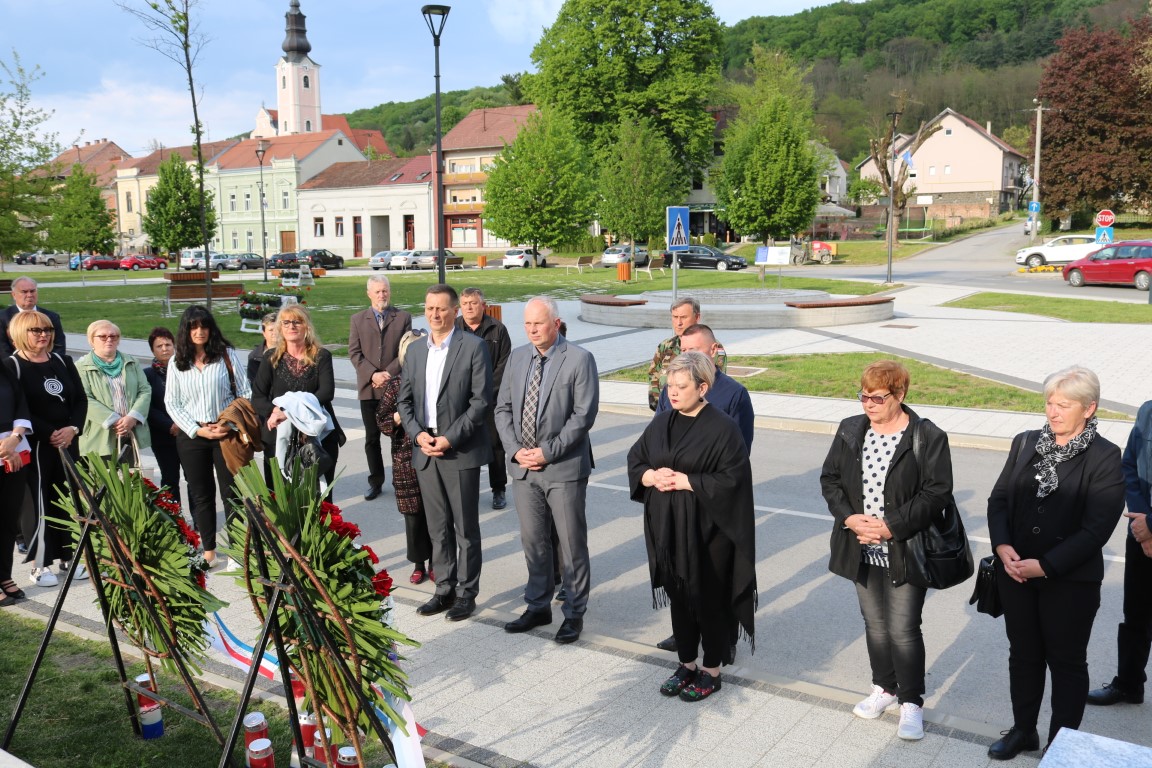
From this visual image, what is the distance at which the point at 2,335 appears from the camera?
8.76 m

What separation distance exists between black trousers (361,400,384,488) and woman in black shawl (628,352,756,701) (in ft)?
14.7

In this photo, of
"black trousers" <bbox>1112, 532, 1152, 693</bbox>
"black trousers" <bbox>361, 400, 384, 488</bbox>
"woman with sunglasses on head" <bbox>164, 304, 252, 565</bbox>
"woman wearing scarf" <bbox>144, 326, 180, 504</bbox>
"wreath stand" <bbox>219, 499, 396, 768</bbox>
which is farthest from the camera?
"black trousers" <bbox>361, 400, 384, 488</bbox>

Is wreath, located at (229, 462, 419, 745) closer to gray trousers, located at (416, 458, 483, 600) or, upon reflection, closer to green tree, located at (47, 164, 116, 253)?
gray trousers, located at (416, 458, 483, 600)

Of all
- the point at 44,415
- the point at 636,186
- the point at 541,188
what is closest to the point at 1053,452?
the point at 44,415

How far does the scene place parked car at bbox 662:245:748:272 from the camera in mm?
51594

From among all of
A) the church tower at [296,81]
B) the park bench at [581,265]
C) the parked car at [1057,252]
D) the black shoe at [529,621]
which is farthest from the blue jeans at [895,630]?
the church tower at [296,81]

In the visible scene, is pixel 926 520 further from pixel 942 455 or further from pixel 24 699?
pixel 24 699

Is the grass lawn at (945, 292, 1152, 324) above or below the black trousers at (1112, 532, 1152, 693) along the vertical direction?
above

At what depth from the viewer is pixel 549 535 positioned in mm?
6004

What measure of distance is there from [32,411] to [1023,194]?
322ft

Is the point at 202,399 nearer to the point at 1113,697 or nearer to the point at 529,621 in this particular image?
the point at 529,621

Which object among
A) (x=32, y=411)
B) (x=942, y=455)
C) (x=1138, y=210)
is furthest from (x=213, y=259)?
(x=942, y=455)

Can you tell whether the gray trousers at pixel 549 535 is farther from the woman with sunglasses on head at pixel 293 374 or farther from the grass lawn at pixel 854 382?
the grass lawn at pixel 854 382

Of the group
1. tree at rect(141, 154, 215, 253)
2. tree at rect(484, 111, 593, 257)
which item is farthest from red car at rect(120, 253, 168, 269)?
tree at rect(484, 111, 593, 257)
